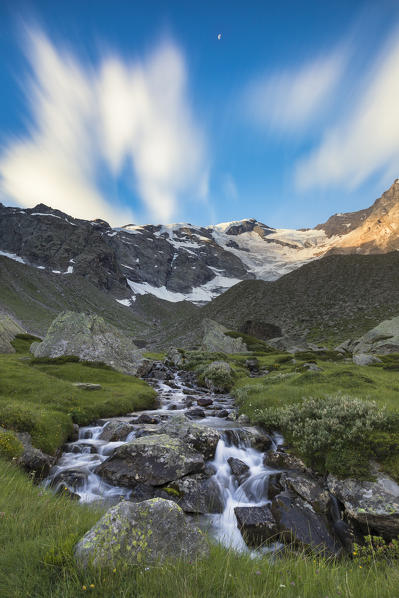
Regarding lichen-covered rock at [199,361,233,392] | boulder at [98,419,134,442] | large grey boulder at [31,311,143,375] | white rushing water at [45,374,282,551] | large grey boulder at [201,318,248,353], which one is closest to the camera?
white rushing water at [45,374,282,551]

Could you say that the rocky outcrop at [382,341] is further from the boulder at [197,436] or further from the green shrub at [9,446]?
the green shrub at [9,446]

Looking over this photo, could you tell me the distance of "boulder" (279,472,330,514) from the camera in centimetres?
932

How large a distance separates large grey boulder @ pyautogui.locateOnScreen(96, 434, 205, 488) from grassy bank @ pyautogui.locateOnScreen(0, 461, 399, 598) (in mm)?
6279

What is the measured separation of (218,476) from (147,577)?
8869 mm

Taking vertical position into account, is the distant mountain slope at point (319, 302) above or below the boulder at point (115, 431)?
above

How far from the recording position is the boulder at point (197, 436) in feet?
42.6

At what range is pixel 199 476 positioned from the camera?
11203 mm

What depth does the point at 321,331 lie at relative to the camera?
93000mm

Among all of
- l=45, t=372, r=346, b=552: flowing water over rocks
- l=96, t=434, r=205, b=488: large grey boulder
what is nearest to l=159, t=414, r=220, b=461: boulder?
l=45, t=372, r=346, b=552: flowing water over rocks

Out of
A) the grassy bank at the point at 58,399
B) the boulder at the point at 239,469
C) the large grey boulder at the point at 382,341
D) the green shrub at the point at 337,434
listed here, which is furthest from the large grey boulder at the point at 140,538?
the large grey boulder at the point at 382,341

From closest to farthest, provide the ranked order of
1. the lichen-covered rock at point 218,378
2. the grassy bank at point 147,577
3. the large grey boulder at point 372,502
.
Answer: the grassy bank at point 147,577 < the large grey boulder at point 372,502 < the lichen-covered rock at point 218,378

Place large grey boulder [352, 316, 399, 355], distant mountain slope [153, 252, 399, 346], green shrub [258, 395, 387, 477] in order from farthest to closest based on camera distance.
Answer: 1. distant mountain slope [153, 252, 399, 346]
2. large grey boulder [352, 316, 399, 355]
3. green shrub [258, 395, 387, 477]

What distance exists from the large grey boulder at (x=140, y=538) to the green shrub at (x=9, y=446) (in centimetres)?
797

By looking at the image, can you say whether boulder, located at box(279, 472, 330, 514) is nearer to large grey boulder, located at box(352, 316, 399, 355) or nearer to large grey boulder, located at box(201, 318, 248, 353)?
large grey boulder, located at box(352, 316, 399, 355)
